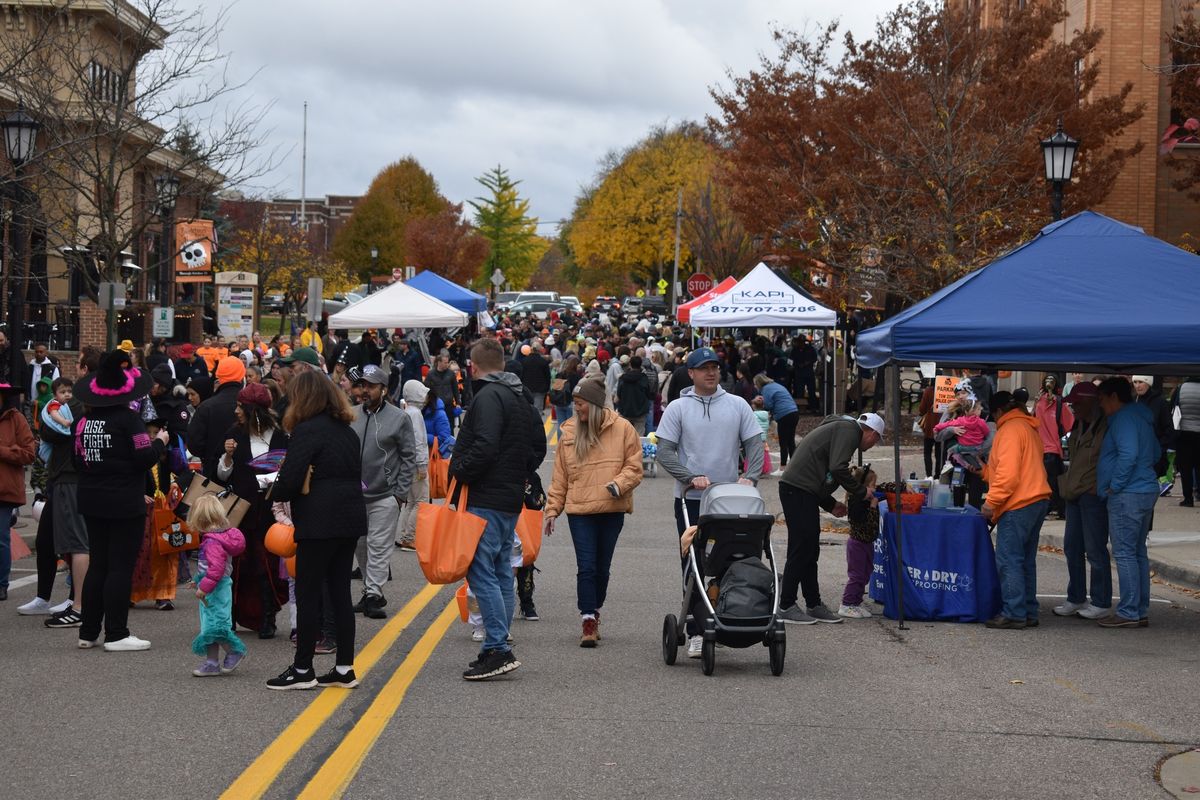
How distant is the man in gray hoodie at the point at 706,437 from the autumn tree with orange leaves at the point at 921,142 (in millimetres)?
14712

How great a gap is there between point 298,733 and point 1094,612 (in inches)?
271

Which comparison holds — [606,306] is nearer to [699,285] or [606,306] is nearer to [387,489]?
[699,285]

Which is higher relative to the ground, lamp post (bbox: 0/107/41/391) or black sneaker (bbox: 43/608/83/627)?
lamp post (bbox: 0/107/41/391)

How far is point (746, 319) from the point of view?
28.6 meters

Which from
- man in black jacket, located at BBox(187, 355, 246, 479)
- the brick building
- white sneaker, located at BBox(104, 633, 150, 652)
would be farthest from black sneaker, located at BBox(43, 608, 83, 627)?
the brick building

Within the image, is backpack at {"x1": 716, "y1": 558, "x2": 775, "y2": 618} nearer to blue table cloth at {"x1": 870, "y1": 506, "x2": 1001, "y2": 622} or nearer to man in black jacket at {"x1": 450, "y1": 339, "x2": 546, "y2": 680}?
man in black jacket at {"x1": 450, "y1": 339, "x2": 546, "y2": 680}

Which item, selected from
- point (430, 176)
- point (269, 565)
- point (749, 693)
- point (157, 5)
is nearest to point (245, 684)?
point (269, 565)

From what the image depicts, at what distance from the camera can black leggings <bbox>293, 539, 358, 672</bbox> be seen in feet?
27.2

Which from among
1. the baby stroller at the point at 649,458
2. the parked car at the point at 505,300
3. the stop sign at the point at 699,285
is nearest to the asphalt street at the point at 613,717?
the baby stroller at the point at 649,458

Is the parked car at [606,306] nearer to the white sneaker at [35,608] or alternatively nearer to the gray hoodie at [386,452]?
the gray hoodie at [386,452]

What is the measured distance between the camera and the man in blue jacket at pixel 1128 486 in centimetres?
1114

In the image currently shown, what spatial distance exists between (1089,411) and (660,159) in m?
79.3

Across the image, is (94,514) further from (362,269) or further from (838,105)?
(362,269)

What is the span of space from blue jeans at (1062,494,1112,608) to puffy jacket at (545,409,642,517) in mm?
4070
